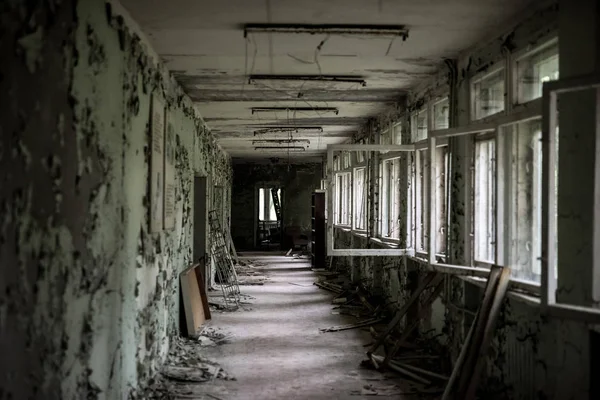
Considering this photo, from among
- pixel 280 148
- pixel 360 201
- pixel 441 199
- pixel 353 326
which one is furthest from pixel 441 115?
pixel 280 148

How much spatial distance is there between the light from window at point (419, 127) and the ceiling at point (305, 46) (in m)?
0.40

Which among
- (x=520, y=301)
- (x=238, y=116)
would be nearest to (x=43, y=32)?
(x=520, y=301)

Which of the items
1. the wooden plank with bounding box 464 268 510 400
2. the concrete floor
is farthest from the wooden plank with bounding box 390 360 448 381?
the wooden plank with bounding box 464 268 510 400

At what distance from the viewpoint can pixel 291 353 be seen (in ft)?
18.4

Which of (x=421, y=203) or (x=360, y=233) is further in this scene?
(x=360, y=233)

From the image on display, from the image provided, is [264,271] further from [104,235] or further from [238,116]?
[104,235]

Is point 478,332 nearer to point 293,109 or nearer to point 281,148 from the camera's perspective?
point 293,109

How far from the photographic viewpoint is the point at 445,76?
206 inches

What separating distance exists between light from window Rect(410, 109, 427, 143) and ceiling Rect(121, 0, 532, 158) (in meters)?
0.40

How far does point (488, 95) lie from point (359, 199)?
6.29 m

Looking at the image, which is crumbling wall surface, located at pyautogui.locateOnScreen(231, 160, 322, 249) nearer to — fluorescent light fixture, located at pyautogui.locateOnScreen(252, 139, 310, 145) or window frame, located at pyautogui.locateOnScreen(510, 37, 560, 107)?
fluorescent light fixture, located at pyautogui.locateOnScreen(252, 139, 310, 145)

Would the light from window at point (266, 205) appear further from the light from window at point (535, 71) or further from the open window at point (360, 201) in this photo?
the light from window at point (535, 71)

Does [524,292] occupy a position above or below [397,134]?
below

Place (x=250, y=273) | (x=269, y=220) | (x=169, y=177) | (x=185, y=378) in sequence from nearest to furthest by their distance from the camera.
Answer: (x=185, y=378) < (x=169, y=177) < (x=250, y=273) < (x=269, y=220)
